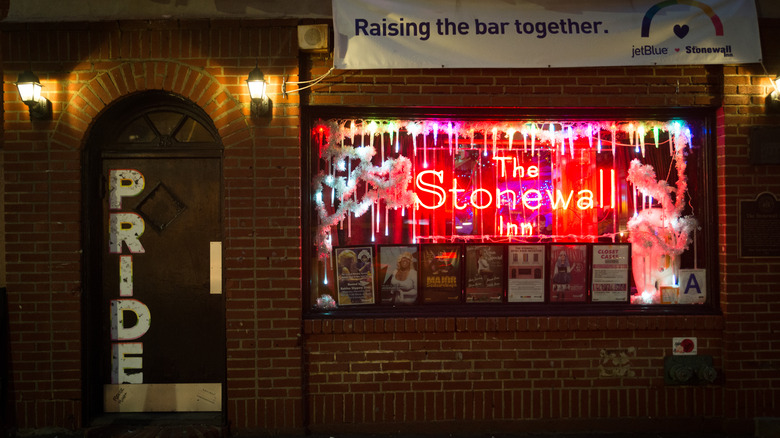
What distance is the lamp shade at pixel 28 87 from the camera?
474 cm

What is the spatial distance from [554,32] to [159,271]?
173 inches

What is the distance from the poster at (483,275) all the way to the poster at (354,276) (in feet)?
3.20

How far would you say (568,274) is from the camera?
532 cm

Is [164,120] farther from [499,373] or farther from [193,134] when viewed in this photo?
[499,373]

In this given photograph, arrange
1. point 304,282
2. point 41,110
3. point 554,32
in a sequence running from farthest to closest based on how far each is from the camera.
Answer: point 304,282 < point 554,32 < point 41,110

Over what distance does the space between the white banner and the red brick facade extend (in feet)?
0.57

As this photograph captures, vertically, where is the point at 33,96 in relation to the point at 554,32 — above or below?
below

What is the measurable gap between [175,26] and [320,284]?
277 centimetres

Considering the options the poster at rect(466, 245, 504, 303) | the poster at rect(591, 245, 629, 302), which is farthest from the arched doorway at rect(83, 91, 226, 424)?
the poster at rect(591, 245, 629, 302)

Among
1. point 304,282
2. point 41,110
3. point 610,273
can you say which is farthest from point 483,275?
point 41,110

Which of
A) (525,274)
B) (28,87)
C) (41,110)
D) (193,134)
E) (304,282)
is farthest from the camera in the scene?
(525,274)

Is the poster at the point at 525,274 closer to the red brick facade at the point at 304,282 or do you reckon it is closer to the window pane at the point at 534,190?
A: the window pane at the point at 534,190

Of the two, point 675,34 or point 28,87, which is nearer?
point 28,87

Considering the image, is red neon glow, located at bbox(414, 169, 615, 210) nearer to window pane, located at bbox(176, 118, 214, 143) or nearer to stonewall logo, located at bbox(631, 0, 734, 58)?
stonewall logo, located at bbox(631, 0, 734, 58)
